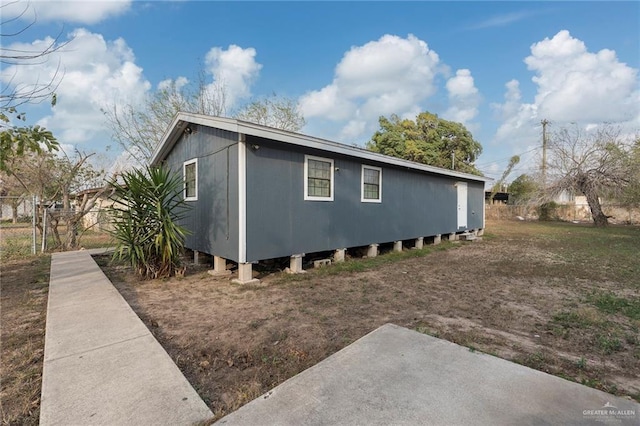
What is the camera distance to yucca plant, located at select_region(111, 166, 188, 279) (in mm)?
5555

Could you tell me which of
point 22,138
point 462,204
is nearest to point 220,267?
point 22,138

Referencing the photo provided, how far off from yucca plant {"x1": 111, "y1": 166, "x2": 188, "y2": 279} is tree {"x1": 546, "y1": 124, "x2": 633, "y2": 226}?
20.6m

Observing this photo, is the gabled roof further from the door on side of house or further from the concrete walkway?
the door on side of house

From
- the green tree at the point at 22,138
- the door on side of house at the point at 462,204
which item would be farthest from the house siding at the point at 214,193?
the door on side of house at the point at 462,204

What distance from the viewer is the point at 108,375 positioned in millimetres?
2293

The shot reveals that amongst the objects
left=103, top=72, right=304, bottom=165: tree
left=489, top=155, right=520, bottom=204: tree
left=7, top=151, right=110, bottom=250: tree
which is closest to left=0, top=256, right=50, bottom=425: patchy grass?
left=7, top=151, right=110, bottom=250: tree

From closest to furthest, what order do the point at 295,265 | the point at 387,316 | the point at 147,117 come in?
the point at 387,316, the point at 295,265, the point at 147,117

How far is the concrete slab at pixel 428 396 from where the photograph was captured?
5.93 ft

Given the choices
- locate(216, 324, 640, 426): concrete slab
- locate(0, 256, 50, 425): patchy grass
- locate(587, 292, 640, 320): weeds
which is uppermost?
locate(216, 324, 640, 426): concrete slab

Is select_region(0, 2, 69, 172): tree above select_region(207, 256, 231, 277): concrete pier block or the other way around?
above

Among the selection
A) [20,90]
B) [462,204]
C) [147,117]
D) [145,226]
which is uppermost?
[147,117]

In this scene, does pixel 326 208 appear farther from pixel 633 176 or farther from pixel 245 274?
pixel 633 176

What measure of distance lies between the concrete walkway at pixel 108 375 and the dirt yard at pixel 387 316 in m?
0.21

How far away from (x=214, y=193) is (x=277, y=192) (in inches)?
51.2
